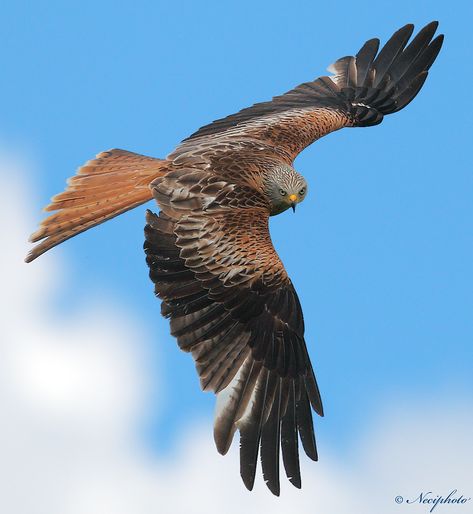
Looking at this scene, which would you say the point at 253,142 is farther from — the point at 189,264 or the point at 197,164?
the point at 189,264

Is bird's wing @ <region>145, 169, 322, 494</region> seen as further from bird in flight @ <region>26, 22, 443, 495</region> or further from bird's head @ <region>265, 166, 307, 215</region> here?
bird's head @ <region>265, 166, 307, 215</region>

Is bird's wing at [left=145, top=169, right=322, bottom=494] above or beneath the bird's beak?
beneath

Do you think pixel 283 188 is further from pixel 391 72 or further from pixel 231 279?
pixel 391 72

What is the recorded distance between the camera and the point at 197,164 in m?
12.7

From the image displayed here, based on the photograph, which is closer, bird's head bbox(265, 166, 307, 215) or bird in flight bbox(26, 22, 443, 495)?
bird in flight bbox(26, 22, 443, 495)

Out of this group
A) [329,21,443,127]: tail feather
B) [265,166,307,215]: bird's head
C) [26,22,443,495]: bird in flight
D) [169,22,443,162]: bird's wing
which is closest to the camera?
[26,22,443,495]: bird in flight

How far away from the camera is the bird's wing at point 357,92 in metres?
14.7

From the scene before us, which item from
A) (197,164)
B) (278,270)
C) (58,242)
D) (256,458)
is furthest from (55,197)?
(256,458)

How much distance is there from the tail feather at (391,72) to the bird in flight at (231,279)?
3.09 meters

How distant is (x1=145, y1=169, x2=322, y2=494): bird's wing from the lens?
11906 millimetres

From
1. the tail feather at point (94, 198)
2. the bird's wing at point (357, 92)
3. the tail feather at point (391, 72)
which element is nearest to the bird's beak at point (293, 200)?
the tail feather at point (94, 198)

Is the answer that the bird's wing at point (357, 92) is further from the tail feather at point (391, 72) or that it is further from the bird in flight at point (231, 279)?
the bird in flight at point (231, 279)

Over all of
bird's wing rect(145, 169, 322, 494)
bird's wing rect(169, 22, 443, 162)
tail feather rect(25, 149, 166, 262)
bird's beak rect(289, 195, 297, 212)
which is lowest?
bird's wing rect(145, 169, 322, 494)

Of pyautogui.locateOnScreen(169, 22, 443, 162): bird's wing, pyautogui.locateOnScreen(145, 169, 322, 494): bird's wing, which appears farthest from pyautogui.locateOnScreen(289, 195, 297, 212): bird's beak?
pyautogui.locateOnScreen(169, 22, 443, 162): bird's wing
